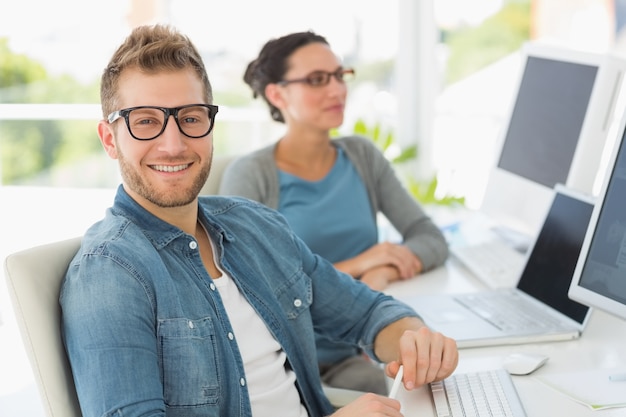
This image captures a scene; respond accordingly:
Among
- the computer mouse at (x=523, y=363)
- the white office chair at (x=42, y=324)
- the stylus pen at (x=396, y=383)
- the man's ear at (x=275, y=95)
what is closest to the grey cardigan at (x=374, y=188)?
the man's ear at (x=275, y=95)

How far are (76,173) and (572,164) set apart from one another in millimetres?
6000

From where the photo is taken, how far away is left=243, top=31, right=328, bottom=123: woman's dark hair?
2400 millimetres

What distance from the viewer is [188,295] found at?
138 centimetres

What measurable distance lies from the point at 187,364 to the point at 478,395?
0.50 metres

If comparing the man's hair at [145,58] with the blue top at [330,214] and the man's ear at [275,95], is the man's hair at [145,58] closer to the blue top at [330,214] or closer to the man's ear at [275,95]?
the blue top at [330,214]

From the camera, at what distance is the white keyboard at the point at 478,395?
1329 millimetres

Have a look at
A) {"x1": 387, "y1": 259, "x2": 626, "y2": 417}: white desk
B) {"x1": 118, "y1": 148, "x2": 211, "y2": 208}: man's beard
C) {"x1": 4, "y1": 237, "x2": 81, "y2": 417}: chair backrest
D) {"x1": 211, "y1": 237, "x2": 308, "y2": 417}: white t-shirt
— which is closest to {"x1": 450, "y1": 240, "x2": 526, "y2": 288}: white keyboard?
{"x1": 387, "y1": 259, "x2": 626, "y2": 417}: white desk

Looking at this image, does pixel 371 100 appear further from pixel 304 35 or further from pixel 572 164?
pixel 572 164

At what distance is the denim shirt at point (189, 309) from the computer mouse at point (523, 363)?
23 cm

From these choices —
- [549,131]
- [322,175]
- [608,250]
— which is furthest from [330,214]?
[608,250]

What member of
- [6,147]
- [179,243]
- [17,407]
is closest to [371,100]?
[17,407]

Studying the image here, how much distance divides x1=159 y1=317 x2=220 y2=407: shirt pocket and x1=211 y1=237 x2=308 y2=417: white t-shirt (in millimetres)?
120

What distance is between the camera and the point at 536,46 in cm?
226

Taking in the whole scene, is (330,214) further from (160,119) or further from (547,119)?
(160,119)
